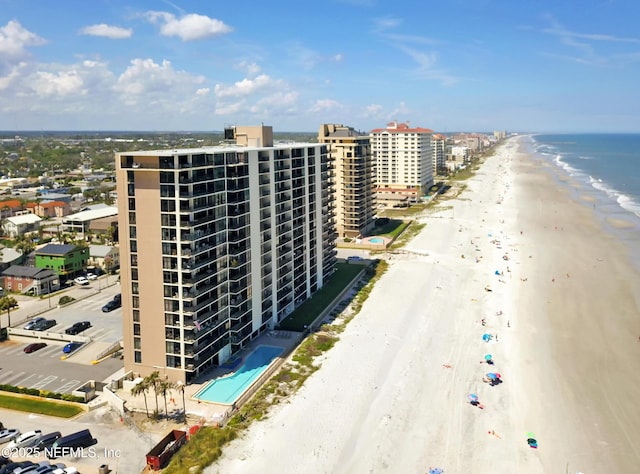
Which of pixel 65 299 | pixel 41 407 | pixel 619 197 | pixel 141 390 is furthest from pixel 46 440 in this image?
pixel 619 197

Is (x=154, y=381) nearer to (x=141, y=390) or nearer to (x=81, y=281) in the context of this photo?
(x=141, y=390)

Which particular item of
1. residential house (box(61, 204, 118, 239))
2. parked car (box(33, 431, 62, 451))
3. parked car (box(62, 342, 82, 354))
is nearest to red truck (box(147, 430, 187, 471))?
parked car (box(33, 431, 62, 451))

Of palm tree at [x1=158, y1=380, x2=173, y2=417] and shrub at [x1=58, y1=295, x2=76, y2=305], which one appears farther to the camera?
shrub at [x1=58, y1=295, x2=76, y2=305]

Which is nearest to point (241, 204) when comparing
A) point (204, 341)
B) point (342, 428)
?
point (204, 341)

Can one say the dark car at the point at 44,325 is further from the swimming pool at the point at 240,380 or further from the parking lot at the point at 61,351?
the swimming pool at the point at 240,380

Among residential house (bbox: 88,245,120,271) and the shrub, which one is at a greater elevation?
residential house (bbox: 88,245,120,271)

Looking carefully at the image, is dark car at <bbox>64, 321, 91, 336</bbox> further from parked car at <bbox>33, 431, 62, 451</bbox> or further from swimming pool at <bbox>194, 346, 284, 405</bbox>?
parked car at <bbox>33, 431, 62, 451</bbox>
